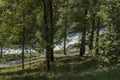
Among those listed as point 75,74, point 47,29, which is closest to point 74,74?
point 75,74

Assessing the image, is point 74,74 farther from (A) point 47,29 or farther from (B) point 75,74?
(A) point 47,29

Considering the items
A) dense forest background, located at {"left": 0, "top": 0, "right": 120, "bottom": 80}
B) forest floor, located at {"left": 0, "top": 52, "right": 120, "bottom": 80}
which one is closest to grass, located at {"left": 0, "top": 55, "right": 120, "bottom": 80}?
forest floor, located at {"left": 0, "top": 52, "right": 120, "bottom": 80}

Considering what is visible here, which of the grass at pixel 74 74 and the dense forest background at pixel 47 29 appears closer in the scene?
the grass at pixel 74 74

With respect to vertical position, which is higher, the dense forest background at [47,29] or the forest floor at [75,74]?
the dense forest background at [47,29]

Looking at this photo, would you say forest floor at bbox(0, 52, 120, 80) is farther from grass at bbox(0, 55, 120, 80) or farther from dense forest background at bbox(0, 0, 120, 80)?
dense forest background at bbox(0, 0, 120, 80)

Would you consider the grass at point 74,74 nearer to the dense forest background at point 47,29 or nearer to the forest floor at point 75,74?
the forest floor at point 75,74

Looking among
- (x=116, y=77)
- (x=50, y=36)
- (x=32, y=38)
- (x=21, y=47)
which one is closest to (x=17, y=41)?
(x=21, y=47)

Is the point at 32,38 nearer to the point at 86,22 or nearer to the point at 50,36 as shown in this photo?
the point at 50,36

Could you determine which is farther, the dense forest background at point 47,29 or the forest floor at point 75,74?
the dense forest background at point 47,29

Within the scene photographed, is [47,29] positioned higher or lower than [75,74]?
higher

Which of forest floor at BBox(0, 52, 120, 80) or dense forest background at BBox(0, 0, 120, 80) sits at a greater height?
dense forest background at BBox(0, 0, 120, 80)

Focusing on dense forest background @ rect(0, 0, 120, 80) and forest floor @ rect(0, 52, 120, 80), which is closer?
forest floor @ rect(0, 52, 120, 80)

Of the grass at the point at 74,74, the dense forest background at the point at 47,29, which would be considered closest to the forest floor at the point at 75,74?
the grass at the point at 74,74

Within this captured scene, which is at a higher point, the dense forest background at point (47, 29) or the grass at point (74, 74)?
the dense forest background at point (47, 29)
